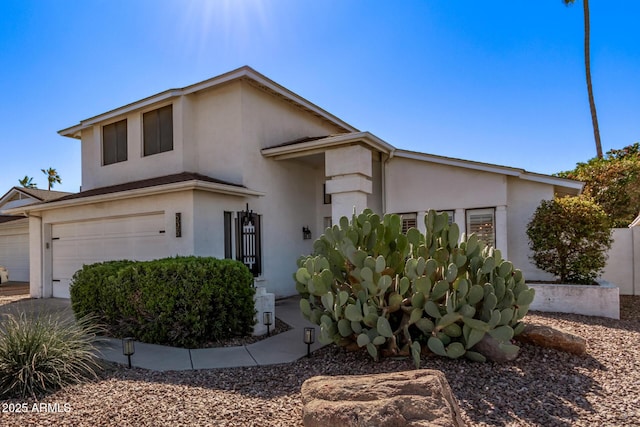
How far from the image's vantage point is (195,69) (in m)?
11.5

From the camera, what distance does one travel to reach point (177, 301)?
19.8 ft

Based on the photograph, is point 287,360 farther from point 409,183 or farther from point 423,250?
point 409,183

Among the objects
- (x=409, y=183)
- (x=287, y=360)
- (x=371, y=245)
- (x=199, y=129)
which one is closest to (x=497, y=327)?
(x=371, y=245)

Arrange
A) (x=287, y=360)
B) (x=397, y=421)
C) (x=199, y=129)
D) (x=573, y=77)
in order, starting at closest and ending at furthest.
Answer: (x=397, y=421) → (x=287, y=360) → (x=199, y=129) → (x=573, y=77)

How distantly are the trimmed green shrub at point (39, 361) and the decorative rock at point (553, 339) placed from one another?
5625 millimetres

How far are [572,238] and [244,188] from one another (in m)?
7.62

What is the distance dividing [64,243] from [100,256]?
2.00 meters

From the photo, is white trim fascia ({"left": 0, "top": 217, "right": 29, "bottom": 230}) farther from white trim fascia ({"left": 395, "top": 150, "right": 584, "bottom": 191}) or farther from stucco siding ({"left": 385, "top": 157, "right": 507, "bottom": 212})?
white trim fascia ({"left": 395, "top": 150, "right": 584, "bottom": 191})

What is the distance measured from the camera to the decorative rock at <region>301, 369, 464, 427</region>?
2.80 m

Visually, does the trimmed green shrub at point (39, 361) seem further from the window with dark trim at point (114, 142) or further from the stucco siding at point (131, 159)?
the window with dark trim at point (114, 142)

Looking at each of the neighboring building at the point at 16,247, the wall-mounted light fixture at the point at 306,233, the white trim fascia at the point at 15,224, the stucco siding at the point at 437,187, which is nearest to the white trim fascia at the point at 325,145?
the stucco siding at the point at 437,187

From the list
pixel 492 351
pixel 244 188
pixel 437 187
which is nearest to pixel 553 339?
pixel 492 351

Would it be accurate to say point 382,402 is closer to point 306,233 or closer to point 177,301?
point 177,301

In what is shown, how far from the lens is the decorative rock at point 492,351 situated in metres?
4.51
